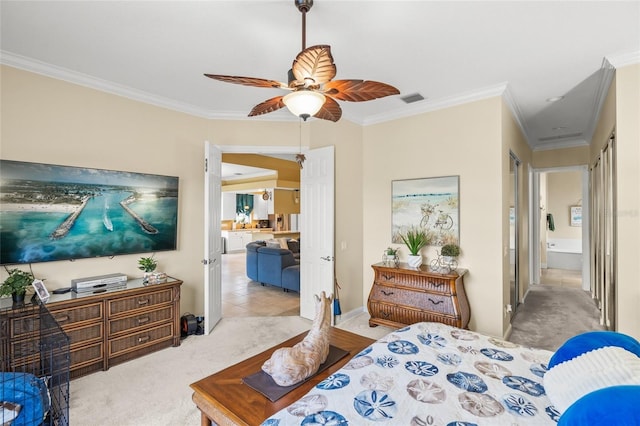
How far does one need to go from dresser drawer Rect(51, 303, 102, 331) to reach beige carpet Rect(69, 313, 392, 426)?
1.66ft

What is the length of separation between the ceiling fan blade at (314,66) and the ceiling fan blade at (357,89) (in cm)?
12

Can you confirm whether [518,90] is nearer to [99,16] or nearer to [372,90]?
[372,90]

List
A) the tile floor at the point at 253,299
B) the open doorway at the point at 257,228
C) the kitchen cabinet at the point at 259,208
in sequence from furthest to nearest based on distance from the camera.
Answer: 1. the kitchen cabinet at the point at 259,208
2. the open doorway at the point at 257,228
3. the tile floor at the point at 253,299

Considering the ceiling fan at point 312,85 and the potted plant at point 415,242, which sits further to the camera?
the potted plant at point 415,242

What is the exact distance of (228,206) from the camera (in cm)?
1179

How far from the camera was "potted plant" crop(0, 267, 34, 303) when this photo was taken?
236cm

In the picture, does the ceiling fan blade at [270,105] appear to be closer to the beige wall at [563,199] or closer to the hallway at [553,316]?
the hallway at [553,316]

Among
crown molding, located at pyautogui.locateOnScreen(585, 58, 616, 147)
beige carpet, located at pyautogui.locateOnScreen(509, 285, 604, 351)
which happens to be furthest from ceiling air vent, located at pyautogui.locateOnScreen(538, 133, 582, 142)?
beige carpet, located at pyautogui.locateOnScreen(509, 285, 604, 351)

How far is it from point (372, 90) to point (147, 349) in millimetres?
3264

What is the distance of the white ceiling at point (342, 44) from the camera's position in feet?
6.73

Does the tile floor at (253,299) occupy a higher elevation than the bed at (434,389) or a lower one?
lower

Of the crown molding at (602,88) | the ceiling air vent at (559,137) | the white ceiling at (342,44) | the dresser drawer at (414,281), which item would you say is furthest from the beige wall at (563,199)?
the dresser drawer at (414,281)

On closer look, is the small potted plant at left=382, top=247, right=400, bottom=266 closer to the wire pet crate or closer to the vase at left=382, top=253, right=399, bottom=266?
the vase at left=382, top=253, right=399, bottom=266

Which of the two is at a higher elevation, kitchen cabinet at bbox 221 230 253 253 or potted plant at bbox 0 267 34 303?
potted plant at bbox 0 267 34 303
